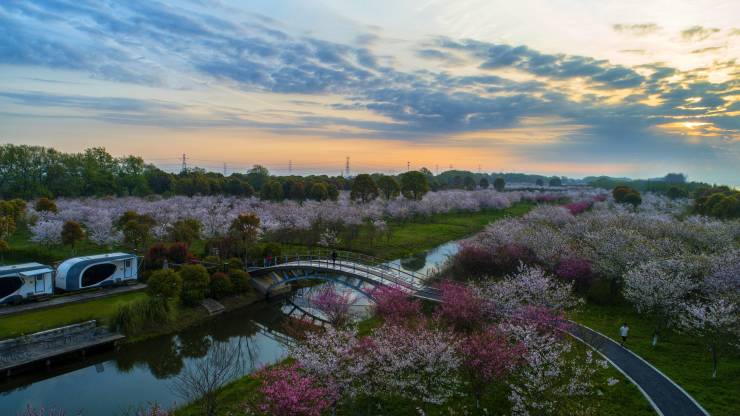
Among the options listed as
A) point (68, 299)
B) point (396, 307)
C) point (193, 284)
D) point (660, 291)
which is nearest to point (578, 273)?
point (660, 291)

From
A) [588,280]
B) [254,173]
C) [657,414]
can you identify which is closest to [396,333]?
[657,414]

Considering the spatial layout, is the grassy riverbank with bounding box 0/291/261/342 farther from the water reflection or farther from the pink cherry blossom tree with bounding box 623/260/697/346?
the pink cherry blossom tree with bounding box 623/260/697/346

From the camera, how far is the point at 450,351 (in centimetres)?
1498

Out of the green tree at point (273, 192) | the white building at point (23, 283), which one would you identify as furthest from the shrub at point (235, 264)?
the green tree at point (273, 192)

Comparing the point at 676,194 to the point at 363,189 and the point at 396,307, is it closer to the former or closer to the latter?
the point at 363,189

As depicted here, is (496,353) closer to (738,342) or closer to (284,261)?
(738,342)

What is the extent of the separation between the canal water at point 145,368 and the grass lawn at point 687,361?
1661 centimetres

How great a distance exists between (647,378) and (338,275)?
69.9ft

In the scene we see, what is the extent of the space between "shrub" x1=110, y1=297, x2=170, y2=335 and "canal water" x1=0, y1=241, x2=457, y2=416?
1172 millimetres

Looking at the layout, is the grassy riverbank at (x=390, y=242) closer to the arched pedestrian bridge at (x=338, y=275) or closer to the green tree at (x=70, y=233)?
the green tree at (x=70, y=233)

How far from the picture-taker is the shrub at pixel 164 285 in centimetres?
2766

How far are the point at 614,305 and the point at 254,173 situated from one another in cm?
10356

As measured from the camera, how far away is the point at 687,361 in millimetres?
19281

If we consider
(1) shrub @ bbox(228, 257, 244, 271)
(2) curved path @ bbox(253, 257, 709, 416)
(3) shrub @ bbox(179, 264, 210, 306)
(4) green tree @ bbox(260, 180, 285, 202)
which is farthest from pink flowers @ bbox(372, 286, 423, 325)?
(4) green tree @ bbox(260, 180, 285, 202)
